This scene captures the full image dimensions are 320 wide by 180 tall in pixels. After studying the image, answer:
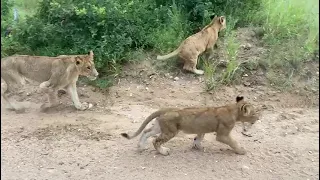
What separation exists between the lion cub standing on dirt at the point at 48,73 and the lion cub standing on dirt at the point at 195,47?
1.56 metres

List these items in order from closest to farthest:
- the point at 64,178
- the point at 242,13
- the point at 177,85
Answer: the point at 64,178 < the point at 177,85 < the point at 242,13

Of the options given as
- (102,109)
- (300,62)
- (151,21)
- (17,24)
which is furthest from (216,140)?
(17,24)

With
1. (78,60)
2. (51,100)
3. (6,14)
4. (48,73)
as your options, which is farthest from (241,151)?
(6,14)

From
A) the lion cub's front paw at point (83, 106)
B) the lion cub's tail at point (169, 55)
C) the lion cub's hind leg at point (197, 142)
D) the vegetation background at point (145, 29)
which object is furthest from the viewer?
the vegetation background at point (145, 29)

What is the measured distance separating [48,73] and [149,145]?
95.0 inches

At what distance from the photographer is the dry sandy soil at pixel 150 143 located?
6172mm

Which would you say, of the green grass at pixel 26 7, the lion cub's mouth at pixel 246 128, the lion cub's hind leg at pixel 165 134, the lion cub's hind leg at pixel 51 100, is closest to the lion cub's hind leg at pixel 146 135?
the lion cub's hind leg at pixel 165 134

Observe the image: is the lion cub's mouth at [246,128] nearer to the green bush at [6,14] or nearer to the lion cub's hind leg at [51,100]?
the lion cub's hind leg at [51,100]

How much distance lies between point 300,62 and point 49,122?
4.61 m

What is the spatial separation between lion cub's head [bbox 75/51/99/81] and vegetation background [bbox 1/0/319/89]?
2.00ft

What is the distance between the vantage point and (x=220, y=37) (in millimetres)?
9883

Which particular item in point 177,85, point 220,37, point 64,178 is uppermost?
point 220,37

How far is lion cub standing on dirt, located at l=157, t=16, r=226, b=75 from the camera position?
893cm

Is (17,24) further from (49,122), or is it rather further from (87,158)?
(87,158)
